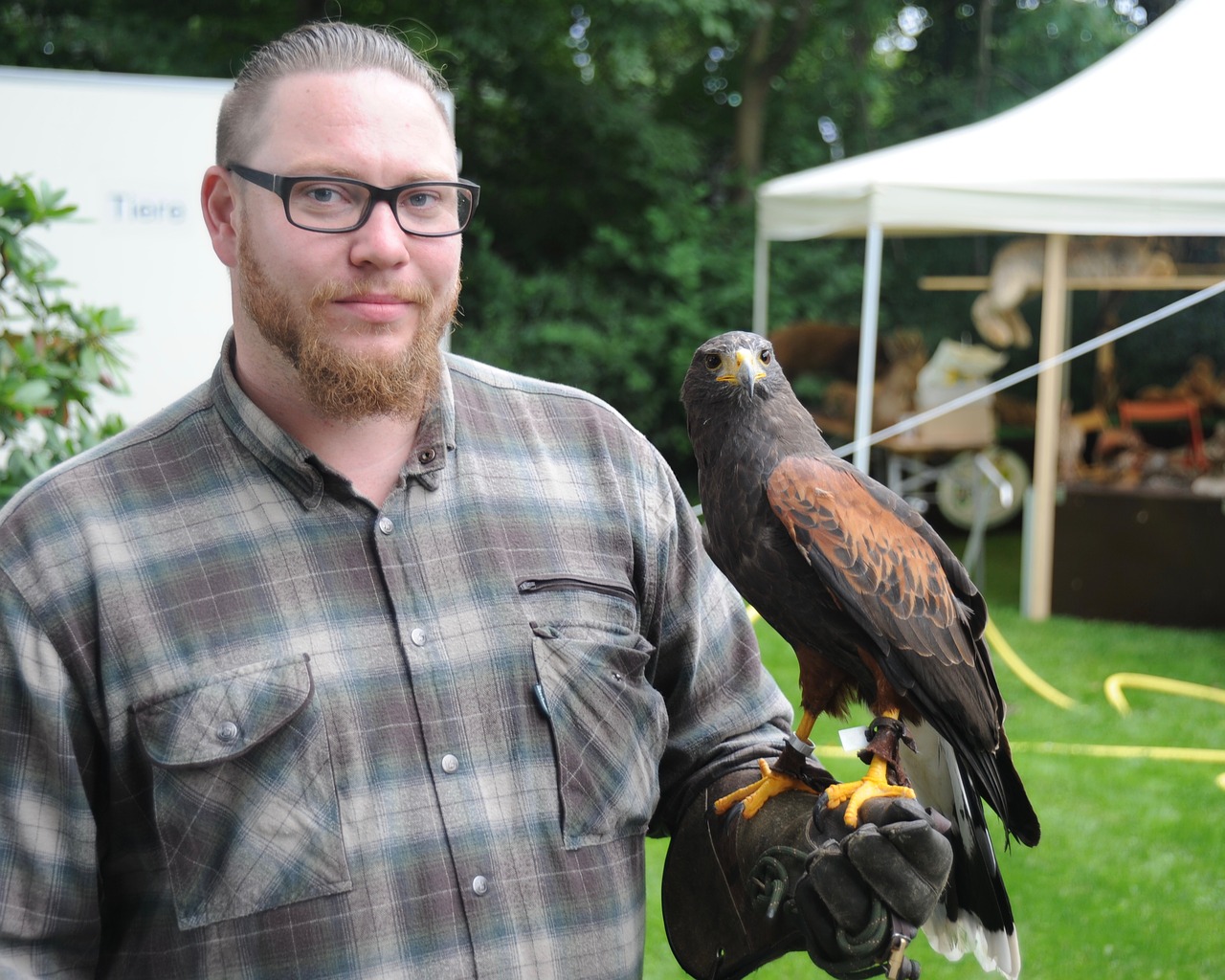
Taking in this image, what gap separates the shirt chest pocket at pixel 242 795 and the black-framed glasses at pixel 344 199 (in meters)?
0.59

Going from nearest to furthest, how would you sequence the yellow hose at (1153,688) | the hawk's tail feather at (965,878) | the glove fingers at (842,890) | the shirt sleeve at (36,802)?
the shirt sleeve at (36,802) < the glove fingers at (842,890) < the hawk's tail feather at (965,878) < the yellow hose at (1153,688)

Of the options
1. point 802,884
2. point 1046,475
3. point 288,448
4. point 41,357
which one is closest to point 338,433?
point 288,448

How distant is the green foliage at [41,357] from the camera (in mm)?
2586

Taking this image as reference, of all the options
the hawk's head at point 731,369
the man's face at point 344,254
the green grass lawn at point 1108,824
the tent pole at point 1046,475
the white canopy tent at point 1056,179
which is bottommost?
the green grass lawn at point 1108,824

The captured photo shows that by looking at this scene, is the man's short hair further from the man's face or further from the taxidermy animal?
the taxidermy animal

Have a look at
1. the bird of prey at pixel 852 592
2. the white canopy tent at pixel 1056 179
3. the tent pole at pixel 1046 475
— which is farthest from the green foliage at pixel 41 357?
the tent pole at pixel 1046 475

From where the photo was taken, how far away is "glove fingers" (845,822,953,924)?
149cm

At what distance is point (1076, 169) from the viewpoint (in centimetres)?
652

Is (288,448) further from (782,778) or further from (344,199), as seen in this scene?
(782,778)

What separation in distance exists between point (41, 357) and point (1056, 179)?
5418 mm

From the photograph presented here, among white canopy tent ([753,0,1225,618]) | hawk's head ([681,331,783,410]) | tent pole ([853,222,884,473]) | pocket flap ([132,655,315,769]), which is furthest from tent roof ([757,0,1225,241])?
pocket flap ([132,655,315,769])

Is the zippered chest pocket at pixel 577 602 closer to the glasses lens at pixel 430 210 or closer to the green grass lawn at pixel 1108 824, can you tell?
the glasses lens at pixel 430 210

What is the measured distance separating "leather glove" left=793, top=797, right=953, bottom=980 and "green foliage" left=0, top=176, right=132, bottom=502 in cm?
191

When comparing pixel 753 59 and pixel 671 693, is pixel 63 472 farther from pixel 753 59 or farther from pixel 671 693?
pixel 753 59
